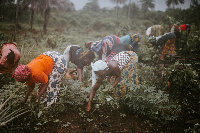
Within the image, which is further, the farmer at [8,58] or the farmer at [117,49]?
the farmer at [117,49]

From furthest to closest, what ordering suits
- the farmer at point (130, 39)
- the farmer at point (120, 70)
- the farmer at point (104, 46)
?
the farmer at point (130, 39) < the farmer at point (104, 46) < the farmer at point (120, 70)

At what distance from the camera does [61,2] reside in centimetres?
1037

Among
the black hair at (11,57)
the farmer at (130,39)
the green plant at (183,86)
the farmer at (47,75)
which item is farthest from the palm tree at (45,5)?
the green plant at (183,86)

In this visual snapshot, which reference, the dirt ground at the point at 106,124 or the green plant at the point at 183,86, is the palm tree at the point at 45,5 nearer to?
the dirt ground at the point at 106,124

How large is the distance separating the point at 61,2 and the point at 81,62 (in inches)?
340

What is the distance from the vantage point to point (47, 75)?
2.51m

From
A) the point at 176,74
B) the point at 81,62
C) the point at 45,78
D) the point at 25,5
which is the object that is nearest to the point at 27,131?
the point at 45,78

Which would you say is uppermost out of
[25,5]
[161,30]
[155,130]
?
[25,5]

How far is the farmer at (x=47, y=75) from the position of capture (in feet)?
7.08

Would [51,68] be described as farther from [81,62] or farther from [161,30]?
[161,30]

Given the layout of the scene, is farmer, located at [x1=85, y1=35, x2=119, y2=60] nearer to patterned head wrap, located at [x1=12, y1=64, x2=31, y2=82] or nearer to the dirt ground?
the dirt ground

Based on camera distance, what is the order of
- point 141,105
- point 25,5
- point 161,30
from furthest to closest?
point 25,5 → point 161,30 → point 141,105

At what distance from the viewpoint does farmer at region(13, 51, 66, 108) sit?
2.16m

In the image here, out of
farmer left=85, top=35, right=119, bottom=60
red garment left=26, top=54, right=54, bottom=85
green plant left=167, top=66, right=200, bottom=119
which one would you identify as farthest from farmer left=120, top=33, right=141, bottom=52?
red garment left=26, top=54, right=54, bottom=85
